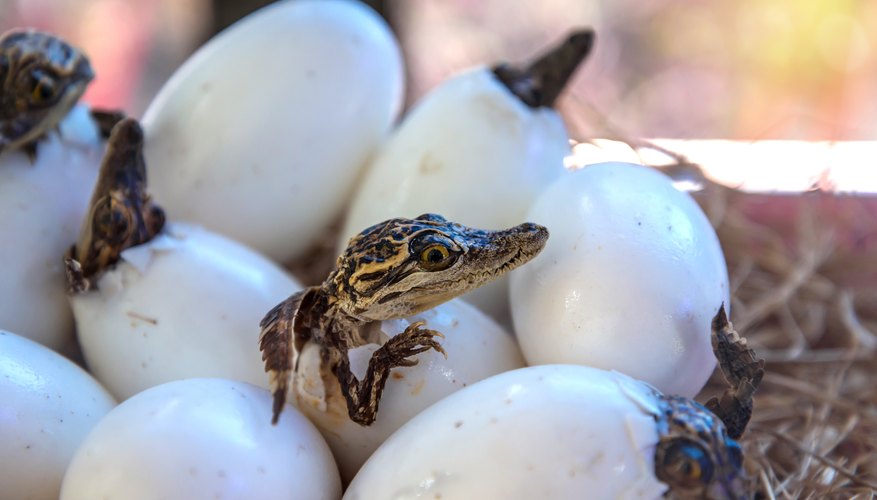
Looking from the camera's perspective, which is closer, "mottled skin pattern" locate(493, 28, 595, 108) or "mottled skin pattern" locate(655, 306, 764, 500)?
"mottled skin pattern" locate(655, 306, 764, 500)

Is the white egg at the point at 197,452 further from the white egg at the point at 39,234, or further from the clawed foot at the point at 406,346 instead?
the white egg at the point at 39,234

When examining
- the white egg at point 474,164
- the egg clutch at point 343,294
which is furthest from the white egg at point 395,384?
the white egg at point 474,164

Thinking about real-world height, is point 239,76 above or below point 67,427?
above

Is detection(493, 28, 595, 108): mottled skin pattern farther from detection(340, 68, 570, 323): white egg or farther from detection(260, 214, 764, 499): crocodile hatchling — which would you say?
detection(260, 214, 764, 499): crocodile hatchling

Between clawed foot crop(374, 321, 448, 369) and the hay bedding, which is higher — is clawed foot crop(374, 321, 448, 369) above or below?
above

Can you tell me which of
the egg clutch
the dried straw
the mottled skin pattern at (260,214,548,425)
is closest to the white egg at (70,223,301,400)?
the egg clutch

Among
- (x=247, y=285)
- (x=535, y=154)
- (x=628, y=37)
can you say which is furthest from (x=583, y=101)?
(x=628, y=37)

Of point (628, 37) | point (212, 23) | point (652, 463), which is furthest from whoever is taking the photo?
point (628, 37)

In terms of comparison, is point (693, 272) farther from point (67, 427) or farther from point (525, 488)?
point (67, 427)
